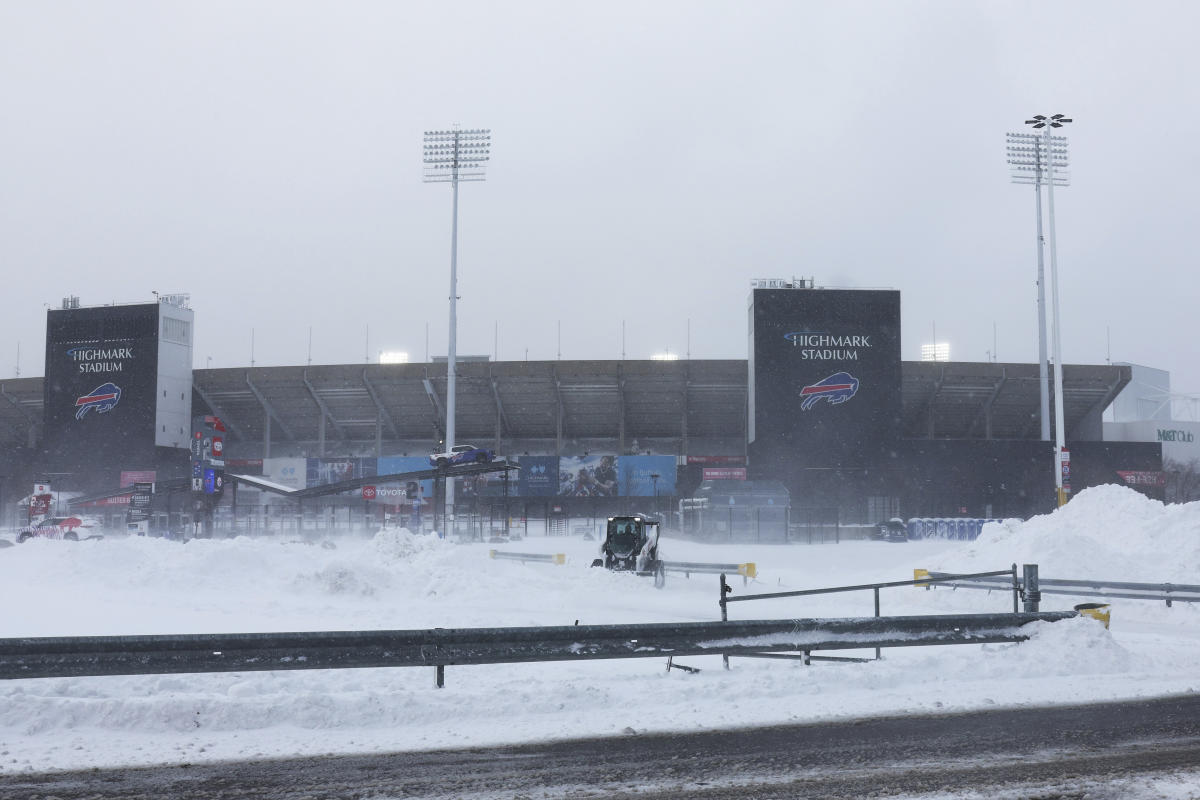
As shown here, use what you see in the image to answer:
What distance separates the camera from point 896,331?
2436 inches

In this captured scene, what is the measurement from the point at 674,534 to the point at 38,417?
187 feet

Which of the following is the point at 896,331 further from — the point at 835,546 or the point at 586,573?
the point at 586,573

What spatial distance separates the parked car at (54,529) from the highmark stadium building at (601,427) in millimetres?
6321

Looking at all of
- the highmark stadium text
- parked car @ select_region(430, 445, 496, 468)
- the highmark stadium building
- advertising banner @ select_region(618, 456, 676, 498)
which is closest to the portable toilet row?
the highmark stadium building

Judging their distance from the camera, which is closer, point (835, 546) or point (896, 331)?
point (835, 546)

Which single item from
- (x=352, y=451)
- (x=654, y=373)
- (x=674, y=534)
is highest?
(x=654, y=373)

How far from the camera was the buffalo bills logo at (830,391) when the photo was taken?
60406mm

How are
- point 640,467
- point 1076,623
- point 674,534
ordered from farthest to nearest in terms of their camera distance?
1. point 640,467
2. point 674,534
3. point 1076,623

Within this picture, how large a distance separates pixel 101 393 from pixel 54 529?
24.9 metres

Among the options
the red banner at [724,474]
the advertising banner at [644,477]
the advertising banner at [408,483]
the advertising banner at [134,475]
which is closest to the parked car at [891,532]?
the red banner at [724,474]

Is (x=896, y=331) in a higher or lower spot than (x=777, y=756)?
higher

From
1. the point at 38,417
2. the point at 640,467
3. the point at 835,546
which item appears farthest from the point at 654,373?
the point at 38,417

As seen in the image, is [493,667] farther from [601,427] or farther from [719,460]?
[601,427]

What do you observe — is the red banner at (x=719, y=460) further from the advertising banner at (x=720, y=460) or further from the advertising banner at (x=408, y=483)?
the advertising banner at (x=408, y=483)
